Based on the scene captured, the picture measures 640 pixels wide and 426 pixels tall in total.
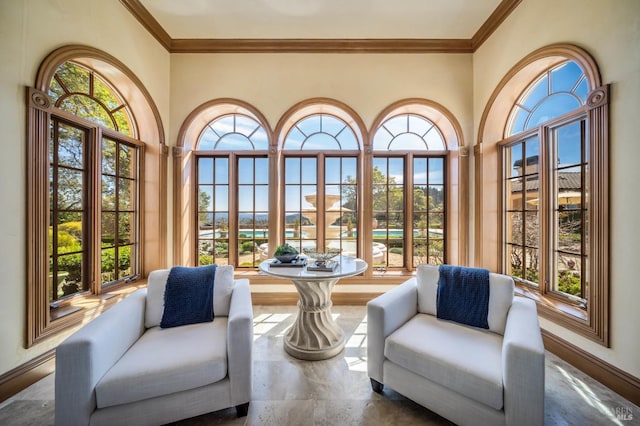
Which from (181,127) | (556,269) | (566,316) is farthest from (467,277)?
(181,127)

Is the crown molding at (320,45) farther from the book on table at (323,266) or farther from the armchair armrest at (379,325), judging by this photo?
the armchair armrest at (379,325)

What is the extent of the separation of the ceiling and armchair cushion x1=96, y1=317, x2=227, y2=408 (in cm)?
304

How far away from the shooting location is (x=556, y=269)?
2332 millimetres

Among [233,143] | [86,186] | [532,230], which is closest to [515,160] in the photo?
[532,230]

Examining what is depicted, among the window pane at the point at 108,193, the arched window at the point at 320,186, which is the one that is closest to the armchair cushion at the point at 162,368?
the window pane at the point at 108,193

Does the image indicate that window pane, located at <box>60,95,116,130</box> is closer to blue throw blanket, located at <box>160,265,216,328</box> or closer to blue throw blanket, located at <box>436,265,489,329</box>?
blue throw blanket, located at <box>160,265,216,328</box>

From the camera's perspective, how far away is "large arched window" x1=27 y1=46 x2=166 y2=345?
5.96 ft

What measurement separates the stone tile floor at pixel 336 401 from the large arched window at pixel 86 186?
55cm

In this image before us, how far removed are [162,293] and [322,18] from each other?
3036mm

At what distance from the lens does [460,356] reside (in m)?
1.39

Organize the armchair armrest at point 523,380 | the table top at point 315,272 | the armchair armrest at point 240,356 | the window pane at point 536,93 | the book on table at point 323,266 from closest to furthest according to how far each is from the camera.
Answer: the armchair armrest at point 523,380
the armchair armrest at point 240,356
the table top at point 315,272
the book on table at point 323,266
the window pane at point 536,93

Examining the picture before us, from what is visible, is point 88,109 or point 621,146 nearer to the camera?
point 621,146

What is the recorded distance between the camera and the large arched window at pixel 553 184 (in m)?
1.81

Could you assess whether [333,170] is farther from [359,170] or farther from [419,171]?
[419,171]
